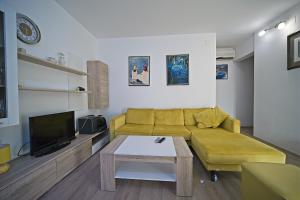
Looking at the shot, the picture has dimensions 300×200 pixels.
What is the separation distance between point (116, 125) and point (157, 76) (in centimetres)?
155

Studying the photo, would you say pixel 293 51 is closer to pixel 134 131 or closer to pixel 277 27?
pixel 277 27

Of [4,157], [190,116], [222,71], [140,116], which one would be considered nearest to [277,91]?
[190,116]

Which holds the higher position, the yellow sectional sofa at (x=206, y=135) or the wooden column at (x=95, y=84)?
the wooden column at (x=95, y=84)

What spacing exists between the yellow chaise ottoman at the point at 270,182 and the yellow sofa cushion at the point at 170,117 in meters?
1.85

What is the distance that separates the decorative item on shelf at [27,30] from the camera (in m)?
1.63

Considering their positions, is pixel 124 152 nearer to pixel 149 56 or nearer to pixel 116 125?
pixel 116 125

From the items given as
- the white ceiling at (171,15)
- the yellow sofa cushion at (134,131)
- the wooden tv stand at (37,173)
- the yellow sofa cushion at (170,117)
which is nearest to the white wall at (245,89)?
the white ceiling at (171,15)

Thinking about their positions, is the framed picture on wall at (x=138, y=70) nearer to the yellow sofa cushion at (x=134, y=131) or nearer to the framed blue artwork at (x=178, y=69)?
the framed blue artwork at (x=178, y=69)

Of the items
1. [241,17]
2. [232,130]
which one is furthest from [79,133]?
[241,17]

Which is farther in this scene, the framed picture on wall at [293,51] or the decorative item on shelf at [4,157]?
the framed picture on wall at [293,51]

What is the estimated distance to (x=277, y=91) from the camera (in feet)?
9.18

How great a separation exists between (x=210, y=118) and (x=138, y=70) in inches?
78.0

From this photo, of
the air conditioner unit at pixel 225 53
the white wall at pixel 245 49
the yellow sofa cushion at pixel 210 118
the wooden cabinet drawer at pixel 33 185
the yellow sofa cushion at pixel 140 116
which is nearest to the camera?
the wooden cabinet drawer at pixel 33 185

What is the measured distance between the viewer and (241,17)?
8.77 ft
